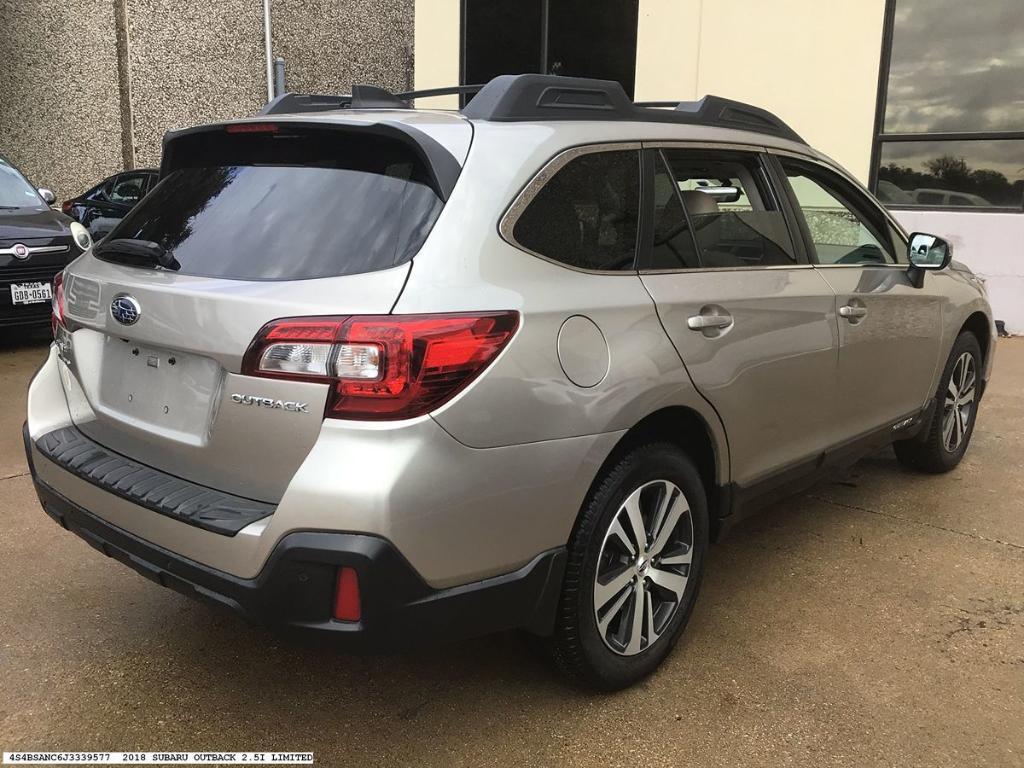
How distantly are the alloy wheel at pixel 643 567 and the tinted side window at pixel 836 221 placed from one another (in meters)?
1.38

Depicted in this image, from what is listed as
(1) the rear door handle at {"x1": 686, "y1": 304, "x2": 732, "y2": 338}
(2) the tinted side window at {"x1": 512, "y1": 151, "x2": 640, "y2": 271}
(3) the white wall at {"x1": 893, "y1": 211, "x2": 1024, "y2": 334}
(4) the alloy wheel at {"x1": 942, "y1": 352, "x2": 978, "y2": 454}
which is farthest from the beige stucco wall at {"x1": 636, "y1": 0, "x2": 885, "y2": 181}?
(2) the tinted side window at {"x1": 512, "y1": 151, "x2": 640, "y2": 271}

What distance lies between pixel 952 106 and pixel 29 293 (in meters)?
8.71

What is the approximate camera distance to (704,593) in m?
3.39

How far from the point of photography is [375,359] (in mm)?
2012

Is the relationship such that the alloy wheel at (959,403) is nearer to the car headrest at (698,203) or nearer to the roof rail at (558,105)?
the roof rail at (558,105)

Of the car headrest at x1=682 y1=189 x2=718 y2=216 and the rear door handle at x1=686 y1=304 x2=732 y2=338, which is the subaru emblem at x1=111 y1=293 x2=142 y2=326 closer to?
the rear door handle at x1=686 y1=304 x2=732 y2=338

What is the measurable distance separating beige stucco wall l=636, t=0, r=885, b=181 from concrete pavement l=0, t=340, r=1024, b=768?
20.9 ft

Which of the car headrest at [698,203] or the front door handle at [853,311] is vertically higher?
the car headrest at [698,203]

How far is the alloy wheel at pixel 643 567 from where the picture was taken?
8.35 ft

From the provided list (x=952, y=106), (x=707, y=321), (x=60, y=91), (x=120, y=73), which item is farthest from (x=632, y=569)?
(x=60, y=91)

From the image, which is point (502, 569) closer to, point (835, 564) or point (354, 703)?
point (354, 703)

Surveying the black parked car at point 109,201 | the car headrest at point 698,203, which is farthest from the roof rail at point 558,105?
the black parked car at point 109,201

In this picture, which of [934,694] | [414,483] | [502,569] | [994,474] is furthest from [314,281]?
[994,474]

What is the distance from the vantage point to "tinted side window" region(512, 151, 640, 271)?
2383mm
